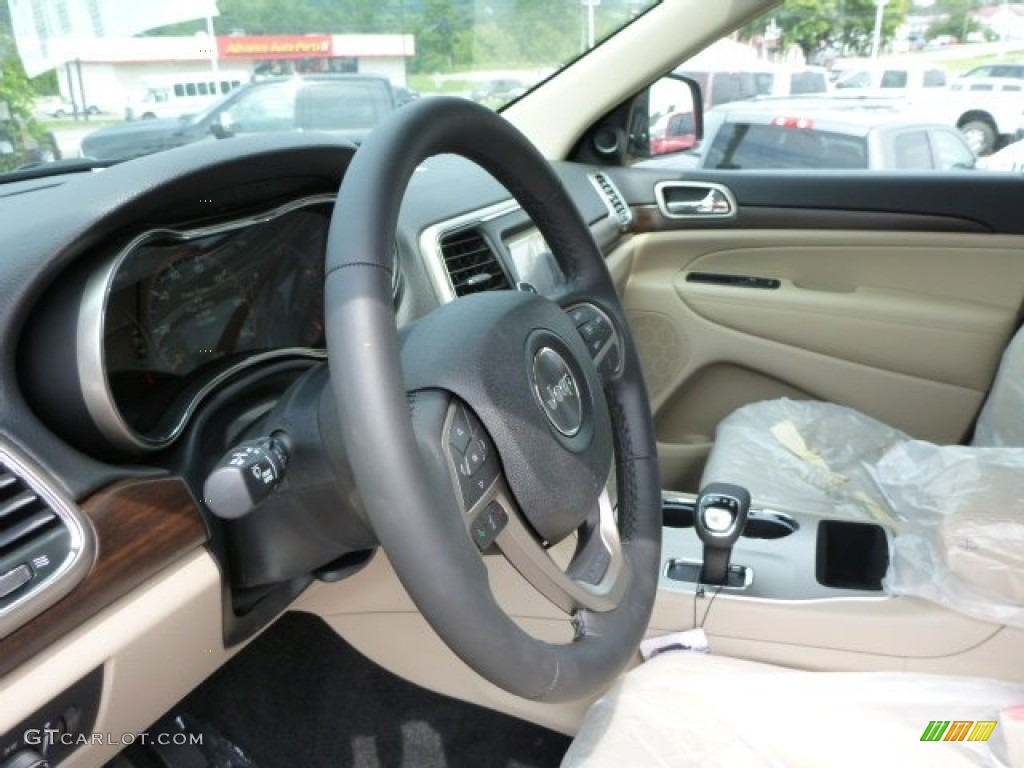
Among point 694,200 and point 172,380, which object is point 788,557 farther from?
point 694,200

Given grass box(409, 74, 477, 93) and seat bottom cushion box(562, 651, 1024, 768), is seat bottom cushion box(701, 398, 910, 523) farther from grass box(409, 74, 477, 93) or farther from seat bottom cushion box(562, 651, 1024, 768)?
grass box(409, 74, 477, 93)

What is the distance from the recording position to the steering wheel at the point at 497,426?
764 mm

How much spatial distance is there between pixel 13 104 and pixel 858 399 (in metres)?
2.00

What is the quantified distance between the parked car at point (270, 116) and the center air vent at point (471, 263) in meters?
0.26

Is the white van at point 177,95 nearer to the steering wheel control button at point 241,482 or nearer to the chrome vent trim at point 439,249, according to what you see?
the chrome vent trim at point 439,249

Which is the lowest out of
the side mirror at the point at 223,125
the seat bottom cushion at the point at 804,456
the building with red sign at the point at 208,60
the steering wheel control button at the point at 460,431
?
the seat bottom cushion at the point at 804,456

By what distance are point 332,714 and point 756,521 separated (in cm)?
82

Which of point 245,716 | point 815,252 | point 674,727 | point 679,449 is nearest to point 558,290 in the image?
point 674,727

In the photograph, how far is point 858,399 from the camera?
244 centimetres

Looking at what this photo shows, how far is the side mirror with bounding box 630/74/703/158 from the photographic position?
2.54 m

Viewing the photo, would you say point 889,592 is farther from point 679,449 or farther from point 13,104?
point 13,104

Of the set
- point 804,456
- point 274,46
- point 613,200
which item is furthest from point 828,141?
point 274,46

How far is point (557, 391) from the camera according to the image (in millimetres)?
1009

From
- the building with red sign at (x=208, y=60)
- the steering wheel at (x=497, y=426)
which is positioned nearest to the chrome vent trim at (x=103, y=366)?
the steering wheel at (x=497, y=426)
